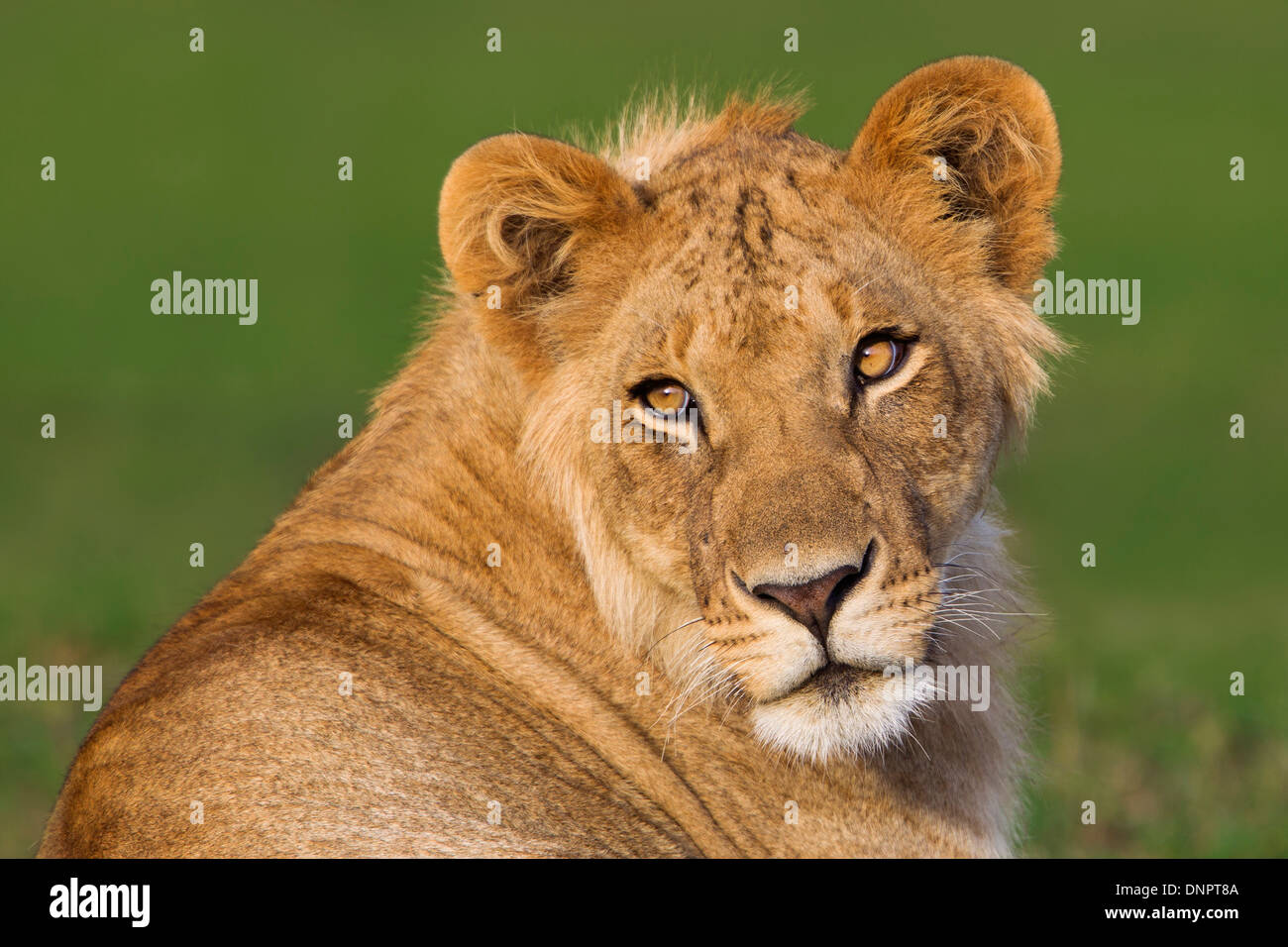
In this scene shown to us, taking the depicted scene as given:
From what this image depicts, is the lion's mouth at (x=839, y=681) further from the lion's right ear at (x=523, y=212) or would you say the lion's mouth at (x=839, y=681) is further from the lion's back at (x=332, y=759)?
the lion's right ear at (x=523, y=212)

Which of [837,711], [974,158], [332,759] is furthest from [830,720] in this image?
[974,158]

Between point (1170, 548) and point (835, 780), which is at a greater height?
point (1170, 548)

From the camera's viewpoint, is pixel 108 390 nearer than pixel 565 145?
No

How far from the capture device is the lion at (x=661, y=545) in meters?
4.21

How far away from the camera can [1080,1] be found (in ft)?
137

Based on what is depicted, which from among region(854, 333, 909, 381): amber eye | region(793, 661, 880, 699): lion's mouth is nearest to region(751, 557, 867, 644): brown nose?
region(793, 661, 880, 699): lion's mouth

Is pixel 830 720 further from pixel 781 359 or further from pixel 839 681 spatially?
pixel 781 359

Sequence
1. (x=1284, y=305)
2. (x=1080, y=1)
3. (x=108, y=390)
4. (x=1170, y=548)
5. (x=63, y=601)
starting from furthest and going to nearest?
(x=1080, y=1) → (x=1284, y=305) → (x=108, y=390) → (x=1170, y=548) → (x=63, y=601)

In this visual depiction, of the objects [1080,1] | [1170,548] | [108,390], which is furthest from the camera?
[1080,1]

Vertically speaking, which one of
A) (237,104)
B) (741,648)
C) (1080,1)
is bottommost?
(741,648)

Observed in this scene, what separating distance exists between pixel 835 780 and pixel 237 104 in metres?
36.1

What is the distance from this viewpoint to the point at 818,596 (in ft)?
13.5

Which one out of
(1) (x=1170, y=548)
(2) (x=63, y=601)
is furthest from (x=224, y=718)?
(1) (x=1170, y=548)

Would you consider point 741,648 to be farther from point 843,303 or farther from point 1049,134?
point 1049,134
